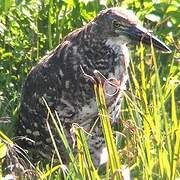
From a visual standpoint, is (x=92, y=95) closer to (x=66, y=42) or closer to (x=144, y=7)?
(x=66, y=42)

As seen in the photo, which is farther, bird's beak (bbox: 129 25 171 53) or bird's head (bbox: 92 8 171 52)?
bird's head (bbox: 92 8 171 52)

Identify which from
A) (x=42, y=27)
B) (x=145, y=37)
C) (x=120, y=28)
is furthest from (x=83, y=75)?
(x=42, y=27)

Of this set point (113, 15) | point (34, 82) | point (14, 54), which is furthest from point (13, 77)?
point (113, 15)

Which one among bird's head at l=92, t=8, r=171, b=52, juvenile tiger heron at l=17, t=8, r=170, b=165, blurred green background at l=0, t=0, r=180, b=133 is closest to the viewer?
bird's head at l=92, t=8, r=171, b=52

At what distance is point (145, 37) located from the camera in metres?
3.59

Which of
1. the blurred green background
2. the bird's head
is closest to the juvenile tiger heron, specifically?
the bird's head

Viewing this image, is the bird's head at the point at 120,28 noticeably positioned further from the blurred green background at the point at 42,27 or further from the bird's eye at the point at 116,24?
the blurred green background at the point at 42,27

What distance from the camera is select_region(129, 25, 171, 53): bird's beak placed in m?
3.52

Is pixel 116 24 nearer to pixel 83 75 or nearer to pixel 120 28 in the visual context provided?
pixel 120 28

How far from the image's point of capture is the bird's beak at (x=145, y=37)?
3.52 metres

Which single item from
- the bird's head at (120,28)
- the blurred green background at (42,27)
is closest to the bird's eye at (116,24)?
the bird's head at (120,28)

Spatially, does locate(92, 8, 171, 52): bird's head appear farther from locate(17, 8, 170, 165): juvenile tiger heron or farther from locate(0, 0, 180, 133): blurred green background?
locate(0, 0, 180, 133): blurred green background

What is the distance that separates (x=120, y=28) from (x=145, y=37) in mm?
199

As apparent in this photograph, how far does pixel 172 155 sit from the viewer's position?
2.69 meters
